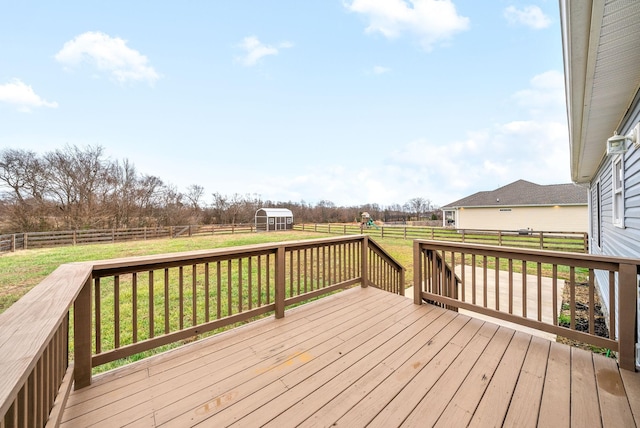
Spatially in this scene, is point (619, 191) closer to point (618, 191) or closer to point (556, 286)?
point (618, 191)

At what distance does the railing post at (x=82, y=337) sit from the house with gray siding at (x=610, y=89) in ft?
11.1

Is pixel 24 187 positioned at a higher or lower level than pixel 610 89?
higher

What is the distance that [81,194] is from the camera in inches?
603

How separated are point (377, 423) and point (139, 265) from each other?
2051 millimetres

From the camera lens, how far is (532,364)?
1.92 metres

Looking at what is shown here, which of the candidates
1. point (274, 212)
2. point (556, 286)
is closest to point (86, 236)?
point (274, 212)

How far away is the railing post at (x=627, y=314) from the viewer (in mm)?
1815

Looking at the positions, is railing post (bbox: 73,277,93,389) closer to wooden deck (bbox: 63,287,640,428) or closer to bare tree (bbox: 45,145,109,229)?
wooden deck (bbox: 63,287,640,428)

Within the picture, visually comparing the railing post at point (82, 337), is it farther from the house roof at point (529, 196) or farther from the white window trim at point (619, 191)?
the house roof at point (529, 196)

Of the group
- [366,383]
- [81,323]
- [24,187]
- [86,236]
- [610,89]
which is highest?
[24,187]

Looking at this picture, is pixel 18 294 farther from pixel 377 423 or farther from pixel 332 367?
pixel 377 423

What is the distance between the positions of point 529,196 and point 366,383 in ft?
65.2

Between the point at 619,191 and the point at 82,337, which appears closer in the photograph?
the point at 82,337

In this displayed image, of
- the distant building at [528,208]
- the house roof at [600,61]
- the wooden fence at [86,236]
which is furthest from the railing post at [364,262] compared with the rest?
the distant building at [528,208]
